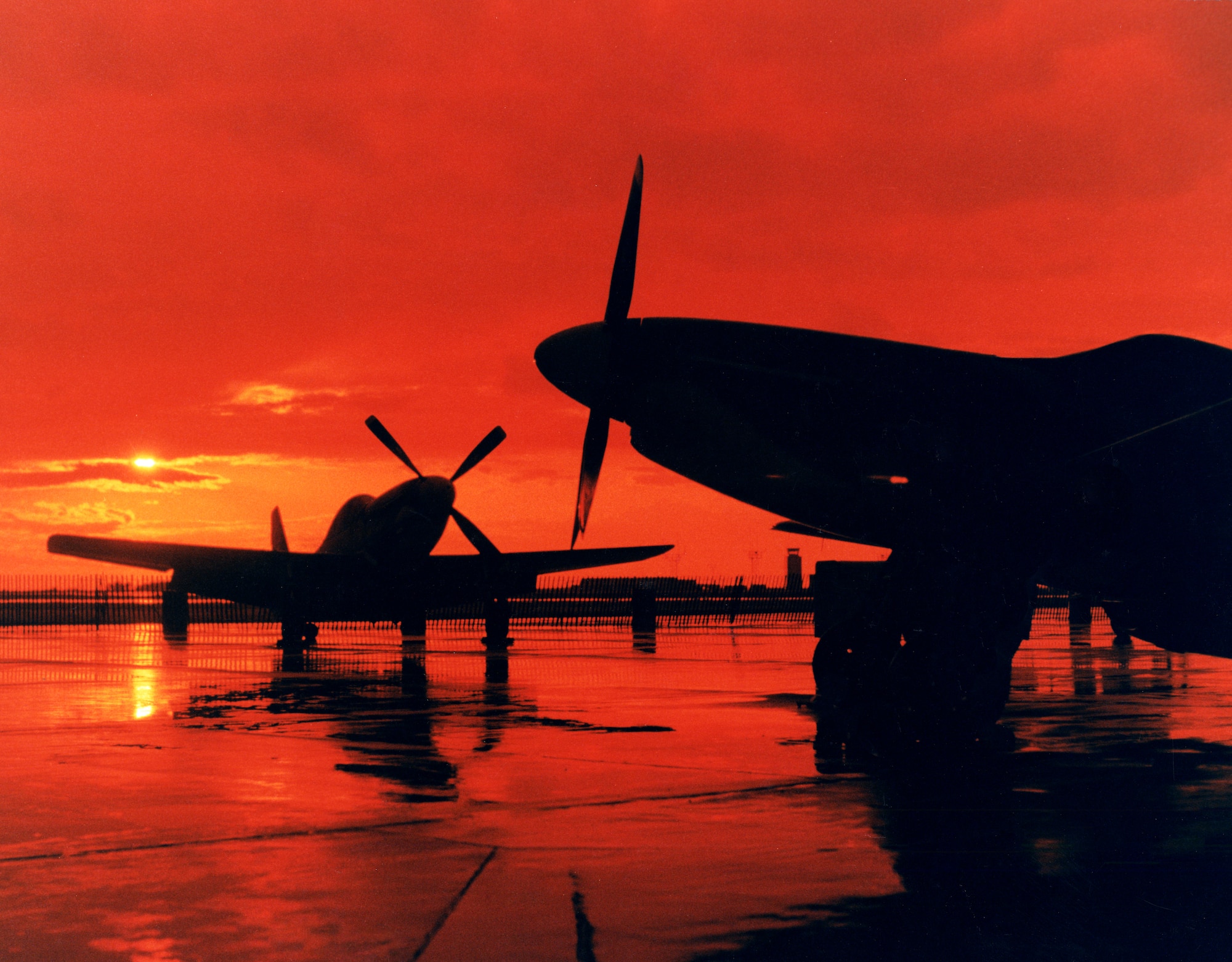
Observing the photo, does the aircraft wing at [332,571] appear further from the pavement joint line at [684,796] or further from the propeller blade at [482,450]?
the pavement joint line at [684,796]

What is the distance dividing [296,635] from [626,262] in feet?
75.9

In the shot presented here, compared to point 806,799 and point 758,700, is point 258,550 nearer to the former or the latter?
point 758,700

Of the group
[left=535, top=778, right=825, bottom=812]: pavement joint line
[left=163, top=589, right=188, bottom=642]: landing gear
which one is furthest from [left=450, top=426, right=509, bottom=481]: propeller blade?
[left=535, top=778, right=825, bottom=812]: pavement joint line

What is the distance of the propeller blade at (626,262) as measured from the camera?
41.9 ft

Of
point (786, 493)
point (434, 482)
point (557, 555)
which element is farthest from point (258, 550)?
point (786, 493)

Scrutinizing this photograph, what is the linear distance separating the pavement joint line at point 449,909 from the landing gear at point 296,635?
27.9m

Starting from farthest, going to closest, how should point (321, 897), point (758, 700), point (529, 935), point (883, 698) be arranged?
1. point (758, 700)
2. point (883, 698)
3. point (321, 897)
4. point (529, 935)

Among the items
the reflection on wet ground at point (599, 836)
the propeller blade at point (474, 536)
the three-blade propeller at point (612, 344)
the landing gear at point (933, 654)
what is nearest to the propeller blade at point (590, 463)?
the three-blade propeller at point (612, 344)

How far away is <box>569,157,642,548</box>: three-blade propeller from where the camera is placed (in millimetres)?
12047

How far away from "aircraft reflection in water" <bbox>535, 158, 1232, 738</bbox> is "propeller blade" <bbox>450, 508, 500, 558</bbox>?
1882 cm

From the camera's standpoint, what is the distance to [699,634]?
4397 centimetres

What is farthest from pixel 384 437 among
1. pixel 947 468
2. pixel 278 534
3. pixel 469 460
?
pixel 947 468

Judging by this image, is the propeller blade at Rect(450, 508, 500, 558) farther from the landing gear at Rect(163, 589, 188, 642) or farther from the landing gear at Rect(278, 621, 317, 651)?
the landing gear at Rect(163, 589, 188, 642)

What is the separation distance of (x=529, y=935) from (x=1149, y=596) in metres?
9.37
